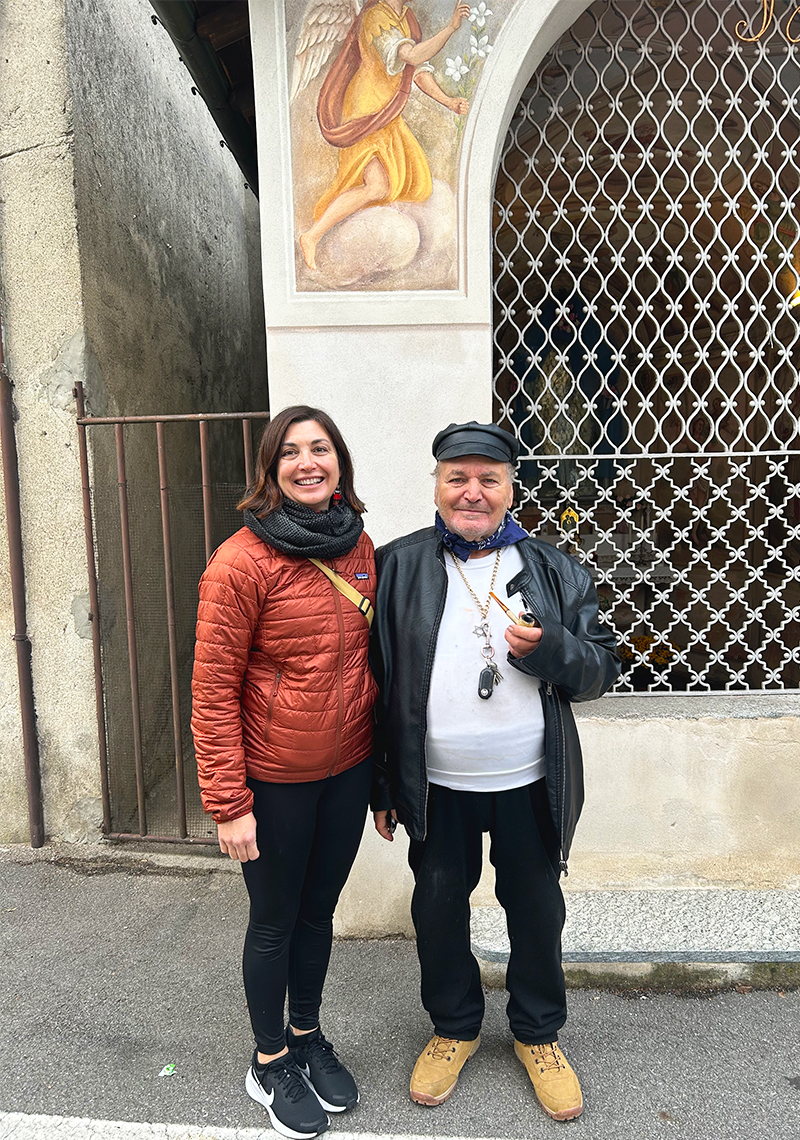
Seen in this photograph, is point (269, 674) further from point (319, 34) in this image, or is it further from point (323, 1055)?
point (319, 34)

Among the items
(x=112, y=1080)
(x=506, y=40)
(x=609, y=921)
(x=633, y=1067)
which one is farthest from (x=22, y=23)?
(x=633, y=1067)

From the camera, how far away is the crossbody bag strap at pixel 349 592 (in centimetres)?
213

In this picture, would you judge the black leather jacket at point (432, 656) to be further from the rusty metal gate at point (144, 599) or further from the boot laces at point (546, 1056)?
the rusty metal gate at point (144, 599)

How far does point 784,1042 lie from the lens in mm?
2543

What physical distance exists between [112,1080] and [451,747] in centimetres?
156

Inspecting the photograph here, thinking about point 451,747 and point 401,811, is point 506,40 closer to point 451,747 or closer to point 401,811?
point 451,747

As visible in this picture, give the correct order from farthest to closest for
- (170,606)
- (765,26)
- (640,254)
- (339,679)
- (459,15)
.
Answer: (170,606)
(640,254)
(765,26)
(459,15)
(339,679)

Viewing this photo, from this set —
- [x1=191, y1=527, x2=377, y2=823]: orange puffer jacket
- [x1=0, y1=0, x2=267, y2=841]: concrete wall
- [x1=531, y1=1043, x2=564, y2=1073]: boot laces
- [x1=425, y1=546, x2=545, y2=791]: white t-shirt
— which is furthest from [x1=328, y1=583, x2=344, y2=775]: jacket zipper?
[x1=0, y1=0, x2=267, y2=841]: concrete wall

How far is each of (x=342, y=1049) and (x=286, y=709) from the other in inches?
51.4

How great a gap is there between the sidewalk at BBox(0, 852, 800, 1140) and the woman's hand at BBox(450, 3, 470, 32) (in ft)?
11.7

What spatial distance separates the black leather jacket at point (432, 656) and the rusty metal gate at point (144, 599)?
1.37 metres

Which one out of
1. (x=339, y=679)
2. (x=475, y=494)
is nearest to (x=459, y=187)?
(x=475, y=494)

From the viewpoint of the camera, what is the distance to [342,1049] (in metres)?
2.56

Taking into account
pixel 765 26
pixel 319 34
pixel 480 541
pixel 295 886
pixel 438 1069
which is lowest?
pixel 438 1069
